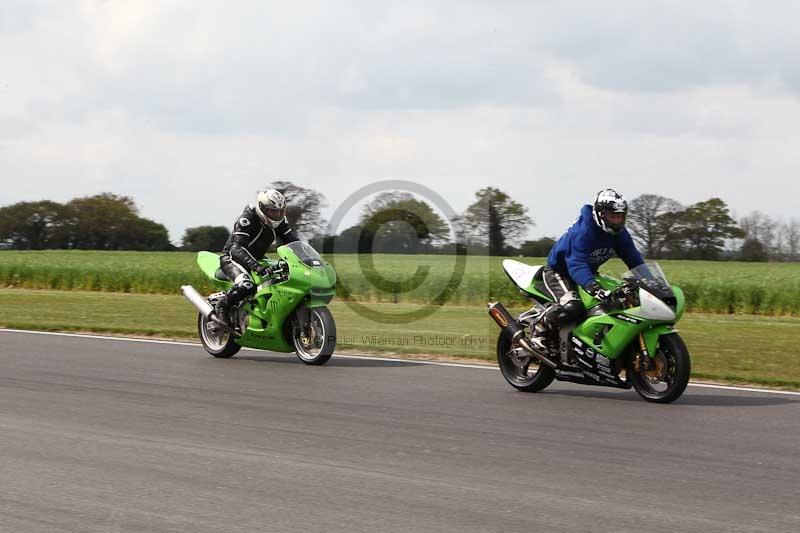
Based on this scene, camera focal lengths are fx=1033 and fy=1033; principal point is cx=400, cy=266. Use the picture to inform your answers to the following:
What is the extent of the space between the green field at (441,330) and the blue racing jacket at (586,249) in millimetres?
1999

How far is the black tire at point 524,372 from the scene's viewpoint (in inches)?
427

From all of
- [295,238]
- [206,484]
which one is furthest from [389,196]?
[206,484]

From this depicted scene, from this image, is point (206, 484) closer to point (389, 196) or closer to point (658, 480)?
point (658, 480)

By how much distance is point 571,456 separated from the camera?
7539 millimetres

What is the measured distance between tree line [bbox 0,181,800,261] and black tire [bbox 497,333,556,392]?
7977 millimetres

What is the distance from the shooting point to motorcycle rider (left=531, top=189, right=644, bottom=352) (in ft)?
33.8

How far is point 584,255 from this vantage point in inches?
410

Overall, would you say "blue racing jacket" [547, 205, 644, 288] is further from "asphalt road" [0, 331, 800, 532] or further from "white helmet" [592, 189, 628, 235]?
"asphalt road" [0, 331, 800, 532]

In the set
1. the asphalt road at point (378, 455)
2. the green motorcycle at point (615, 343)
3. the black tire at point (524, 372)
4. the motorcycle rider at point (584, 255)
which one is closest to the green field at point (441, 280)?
the asphalt road at point (378, 455)

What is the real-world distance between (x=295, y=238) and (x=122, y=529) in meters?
8.48

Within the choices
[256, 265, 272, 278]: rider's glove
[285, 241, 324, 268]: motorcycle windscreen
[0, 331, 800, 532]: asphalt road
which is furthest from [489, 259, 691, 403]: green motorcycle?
[256, 265, 272, 278]: rider's glove

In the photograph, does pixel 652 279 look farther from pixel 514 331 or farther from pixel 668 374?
pixel 514 331

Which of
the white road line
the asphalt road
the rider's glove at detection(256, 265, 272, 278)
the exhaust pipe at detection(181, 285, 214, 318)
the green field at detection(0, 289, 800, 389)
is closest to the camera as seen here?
the asphalt road

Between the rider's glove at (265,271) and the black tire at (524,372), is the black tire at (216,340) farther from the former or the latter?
the black tire at (524,372)
